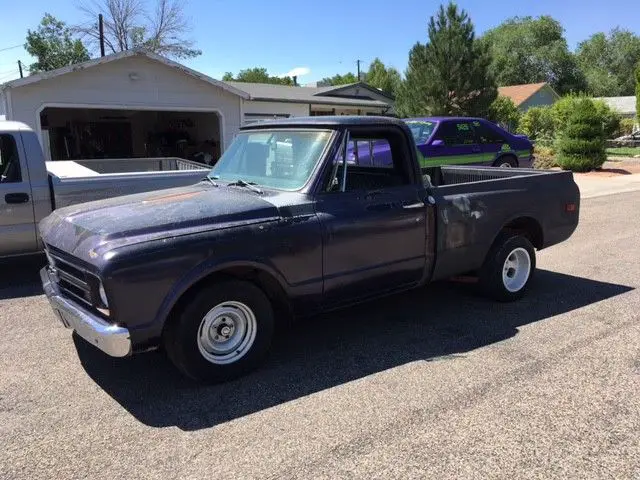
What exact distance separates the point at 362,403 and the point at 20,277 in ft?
17.1

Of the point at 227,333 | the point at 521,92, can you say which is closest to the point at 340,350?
the point at 227,333

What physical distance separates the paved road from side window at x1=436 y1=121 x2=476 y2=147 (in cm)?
759

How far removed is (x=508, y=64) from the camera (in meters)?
68.0

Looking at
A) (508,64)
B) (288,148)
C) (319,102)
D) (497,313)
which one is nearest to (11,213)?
(288,148)

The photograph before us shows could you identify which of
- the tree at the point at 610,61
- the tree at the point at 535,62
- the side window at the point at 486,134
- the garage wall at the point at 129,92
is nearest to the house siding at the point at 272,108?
the garage wall at the point at 129,92

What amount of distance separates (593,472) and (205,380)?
2.42 metres

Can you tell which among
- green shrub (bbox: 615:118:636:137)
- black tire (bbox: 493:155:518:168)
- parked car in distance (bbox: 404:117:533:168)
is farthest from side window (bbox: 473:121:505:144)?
green shrub (bbox: 615:118:636:137)

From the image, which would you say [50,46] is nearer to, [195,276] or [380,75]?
[380,75]

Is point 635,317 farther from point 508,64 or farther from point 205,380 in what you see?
point 508,64

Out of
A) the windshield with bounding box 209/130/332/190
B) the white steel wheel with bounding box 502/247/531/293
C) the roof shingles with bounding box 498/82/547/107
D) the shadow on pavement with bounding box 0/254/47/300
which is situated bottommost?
the shadow on pavement with bounding box 0/254/47/300

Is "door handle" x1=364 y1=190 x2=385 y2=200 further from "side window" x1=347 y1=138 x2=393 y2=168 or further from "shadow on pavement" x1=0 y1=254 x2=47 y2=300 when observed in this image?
"shadow on pavement" x1=0 y1=254 x2=47 y2=300

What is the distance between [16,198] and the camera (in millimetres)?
6480

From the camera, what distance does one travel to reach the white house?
580 inches

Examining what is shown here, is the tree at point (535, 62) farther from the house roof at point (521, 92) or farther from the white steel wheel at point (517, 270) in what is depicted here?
the white steel wheel at point (517, 270)
